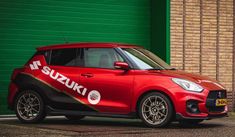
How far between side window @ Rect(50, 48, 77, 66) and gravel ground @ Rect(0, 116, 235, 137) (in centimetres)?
117

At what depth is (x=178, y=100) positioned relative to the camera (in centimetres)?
1201

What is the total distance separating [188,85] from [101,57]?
1781 mm

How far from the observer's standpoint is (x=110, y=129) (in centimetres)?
1184

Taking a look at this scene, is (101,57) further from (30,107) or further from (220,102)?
(220,102)

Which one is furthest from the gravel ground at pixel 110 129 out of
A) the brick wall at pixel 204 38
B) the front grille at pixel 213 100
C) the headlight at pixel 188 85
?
the brick wall at pixel 204 38

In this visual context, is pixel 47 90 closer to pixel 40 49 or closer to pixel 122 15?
pixel 40 49

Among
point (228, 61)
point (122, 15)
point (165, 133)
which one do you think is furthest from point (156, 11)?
point (165, 133)

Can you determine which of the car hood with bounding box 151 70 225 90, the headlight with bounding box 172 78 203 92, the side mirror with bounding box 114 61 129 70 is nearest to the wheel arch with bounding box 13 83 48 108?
the side mirror with bounding box 114 61 129 70

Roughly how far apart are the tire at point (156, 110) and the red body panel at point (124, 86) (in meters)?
0.10

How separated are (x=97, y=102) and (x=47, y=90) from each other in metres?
1.04

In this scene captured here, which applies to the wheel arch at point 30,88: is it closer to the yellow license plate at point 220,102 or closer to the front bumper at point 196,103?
the front bumper at point 196,103

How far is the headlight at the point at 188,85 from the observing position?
12.1 metres

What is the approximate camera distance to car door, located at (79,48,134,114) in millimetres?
12469

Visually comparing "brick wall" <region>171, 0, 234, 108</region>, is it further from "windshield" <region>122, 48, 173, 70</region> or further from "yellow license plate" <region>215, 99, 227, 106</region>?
"yellow license plate" <region>215, 99, 227, 106</region>
